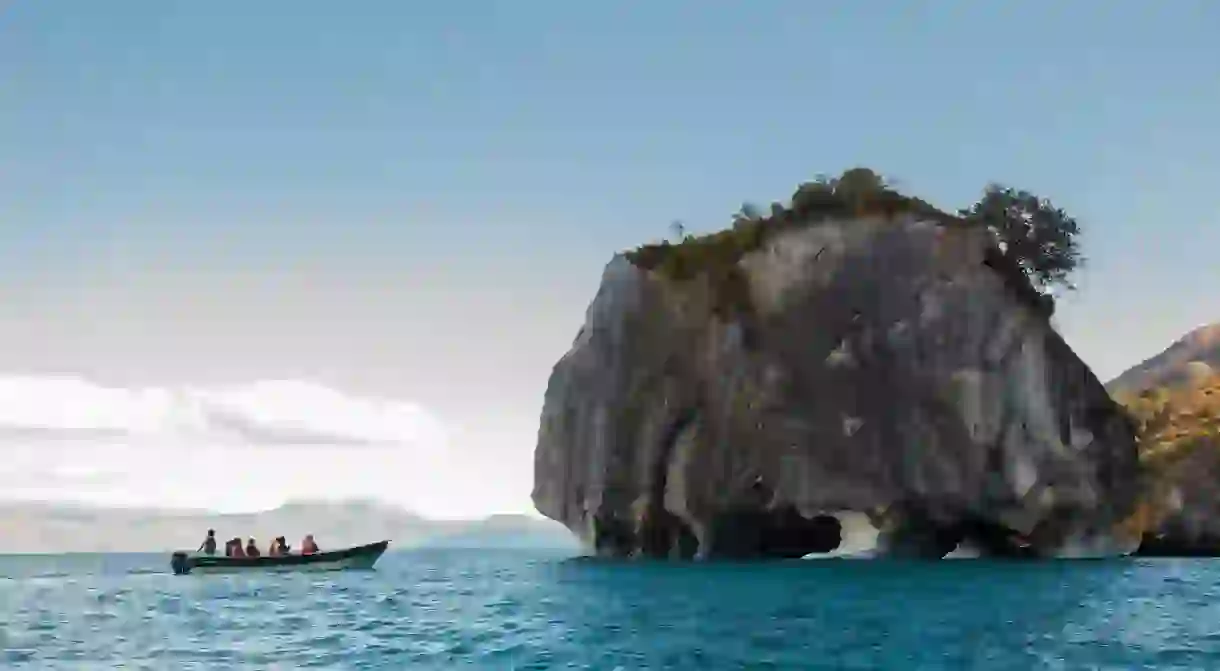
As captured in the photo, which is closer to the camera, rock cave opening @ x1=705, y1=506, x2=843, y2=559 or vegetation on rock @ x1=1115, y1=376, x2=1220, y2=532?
rock cave opening @ x1=705, y1=506, x2=843, y2=559

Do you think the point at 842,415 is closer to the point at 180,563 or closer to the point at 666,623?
the point at 180,563

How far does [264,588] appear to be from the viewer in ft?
190

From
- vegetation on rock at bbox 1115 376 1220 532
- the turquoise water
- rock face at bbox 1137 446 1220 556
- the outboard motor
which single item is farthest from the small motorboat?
rock face at bbox 1137 446 1220 556

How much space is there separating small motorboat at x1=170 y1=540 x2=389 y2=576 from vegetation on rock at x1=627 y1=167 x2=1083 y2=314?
78.4 feet

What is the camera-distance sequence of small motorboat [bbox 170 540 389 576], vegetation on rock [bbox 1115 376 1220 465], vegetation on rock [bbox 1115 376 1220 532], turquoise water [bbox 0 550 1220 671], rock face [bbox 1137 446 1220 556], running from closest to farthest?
turquoise water [bbox 0 550 1220 671] → small motorboat [bbox 170 540 389 576] → rock face [bbox 1137 446 1220 556] → vegetation on rock [bbox 1115 376 1220 532] → vegetation on rock [bbox 1115 376 1220 465]

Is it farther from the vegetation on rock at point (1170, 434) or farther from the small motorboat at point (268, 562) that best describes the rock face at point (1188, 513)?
the small motorboat at point (268, 562)

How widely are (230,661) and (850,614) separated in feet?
51.7

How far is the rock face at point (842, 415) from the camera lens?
70.2m

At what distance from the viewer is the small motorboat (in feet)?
222

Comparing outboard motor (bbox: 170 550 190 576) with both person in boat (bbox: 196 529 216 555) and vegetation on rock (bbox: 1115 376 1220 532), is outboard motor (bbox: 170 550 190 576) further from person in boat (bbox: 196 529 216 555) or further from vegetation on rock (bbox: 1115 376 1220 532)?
vegetation on rock (bbox: 1115 376 1220 532)

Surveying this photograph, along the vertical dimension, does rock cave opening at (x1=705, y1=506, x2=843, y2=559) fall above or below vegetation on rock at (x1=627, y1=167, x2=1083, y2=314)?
below

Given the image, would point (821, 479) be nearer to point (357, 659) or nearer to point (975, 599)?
point (975, 599)

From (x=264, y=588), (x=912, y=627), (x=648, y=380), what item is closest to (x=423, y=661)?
(x=912, y=627)

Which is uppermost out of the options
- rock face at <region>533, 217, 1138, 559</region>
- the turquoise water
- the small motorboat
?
rock face at <region>533, 217, 1138, 559</region>
